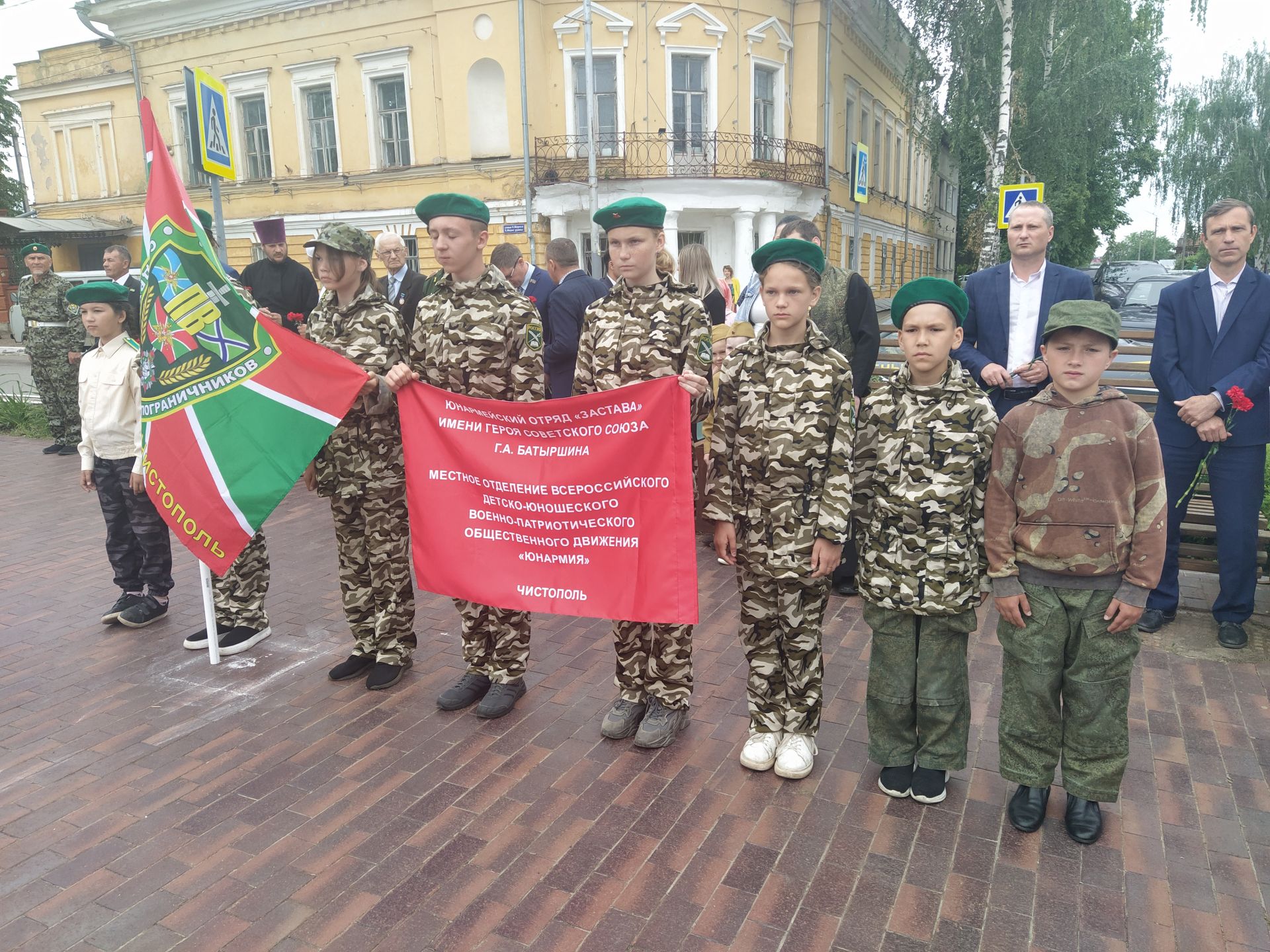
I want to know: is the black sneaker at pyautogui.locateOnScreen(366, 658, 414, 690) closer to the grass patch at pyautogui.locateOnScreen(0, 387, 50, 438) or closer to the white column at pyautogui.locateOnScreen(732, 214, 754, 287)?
the grass patch at pyautogui.locateOnScreen(0, 387, 50, 438)

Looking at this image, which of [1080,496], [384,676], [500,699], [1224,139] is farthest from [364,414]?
[1224,139]

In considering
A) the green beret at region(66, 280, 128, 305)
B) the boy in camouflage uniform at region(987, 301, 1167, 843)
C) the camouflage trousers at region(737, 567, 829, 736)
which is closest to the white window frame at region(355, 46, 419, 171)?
the green beret at region(66, 280, 128, 305)

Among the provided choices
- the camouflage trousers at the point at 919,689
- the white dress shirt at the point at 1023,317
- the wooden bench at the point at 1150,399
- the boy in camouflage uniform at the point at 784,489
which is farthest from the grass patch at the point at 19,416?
the camouflage trousers at the point at 919,689

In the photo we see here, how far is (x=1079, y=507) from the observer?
2850 millimetres

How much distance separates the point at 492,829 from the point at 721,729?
114 cm

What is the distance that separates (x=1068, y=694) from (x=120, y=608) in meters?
5.21

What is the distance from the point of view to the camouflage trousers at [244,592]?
15.8ft

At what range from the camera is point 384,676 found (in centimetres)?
425

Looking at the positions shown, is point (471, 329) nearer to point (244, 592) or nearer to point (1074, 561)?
point (244, 592)

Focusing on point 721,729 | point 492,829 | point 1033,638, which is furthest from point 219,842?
point 1033,638

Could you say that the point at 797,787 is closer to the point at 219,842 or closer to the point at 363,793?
the point at 363,793

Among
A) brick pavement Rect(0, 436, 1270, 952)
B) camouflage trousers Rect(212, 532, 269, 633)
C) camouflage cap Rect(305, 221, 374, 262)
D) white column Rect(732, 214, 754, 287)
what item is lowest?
brick pavement Rect(0, 436, 1270, 952)

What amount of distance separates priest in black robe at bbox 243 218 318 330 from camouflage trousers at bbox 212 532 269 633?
117 inches

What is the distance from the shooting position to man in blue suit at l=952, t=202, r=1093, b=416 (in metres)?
4.17
